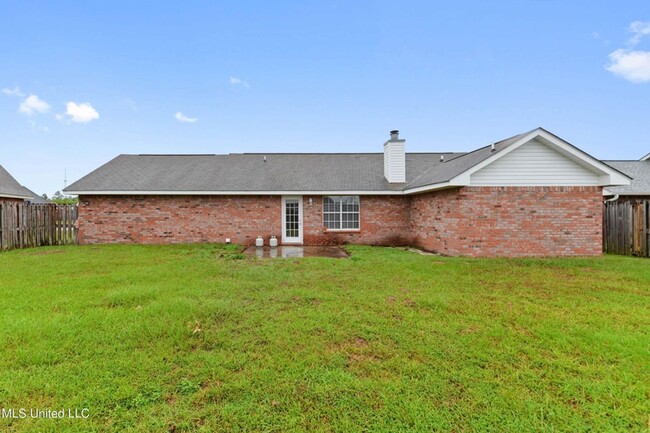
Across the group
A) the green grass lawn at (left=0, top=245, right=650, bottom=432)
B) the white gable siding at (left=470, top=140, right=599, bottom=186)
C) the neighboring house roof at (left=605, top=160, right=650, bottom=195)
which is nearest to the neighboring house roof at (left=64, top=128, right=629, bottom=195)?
the white gable siding at (left=470, top=140, right=599, bottom=186)

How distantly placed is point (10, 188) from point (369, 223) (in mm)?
19162

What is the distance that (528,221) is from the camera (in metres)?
10.2

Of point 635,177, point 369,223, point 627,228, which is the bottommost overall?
point 627,228

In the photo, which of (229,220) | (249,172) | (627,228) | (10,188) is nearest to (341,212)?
(229,220)

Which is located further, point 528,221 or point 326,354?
point 528,221

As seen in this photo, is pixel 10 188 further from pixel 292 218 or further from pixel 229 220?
pixel 292 218

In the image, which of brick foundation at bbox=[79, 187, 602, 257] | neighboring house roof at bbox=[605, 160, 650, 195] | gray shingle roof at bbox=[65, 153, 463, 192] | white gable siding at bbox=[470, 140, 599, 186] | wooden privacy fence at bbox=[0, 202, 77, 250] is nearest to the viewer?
white gable siding at bbox=[470, 140, 599, 186]

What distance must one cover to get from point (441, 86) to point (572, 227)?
35.3 feet

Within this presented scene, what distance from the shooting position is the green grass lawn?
2445 mm

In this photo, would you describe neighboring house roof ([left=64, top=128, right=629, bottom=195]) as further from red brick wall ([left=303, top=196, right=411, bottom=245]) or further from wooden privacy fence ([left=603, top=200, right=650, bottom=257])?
wooden privacy fence ([left=603, top=200, right=650, bottom=257])

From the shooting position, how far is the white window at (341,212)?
1389cm

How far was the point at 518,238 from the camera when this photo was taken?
1022 centimetres

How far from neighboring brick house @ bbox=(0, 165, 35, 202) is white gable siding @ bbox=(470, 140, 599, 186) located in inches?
851

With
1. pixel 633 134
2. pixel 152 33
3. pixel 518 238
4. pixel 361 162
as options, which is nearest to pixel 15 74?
pixel 152 33
